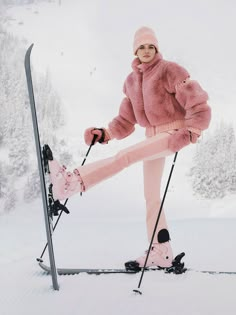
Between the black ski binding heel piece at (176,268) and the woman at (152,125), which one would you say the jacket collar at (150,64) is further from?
the black ski binding heel piece at (176,268)

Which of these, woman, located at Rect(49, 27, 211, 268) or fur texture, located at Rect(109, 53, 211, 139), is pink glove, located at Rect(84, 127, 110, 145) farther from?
fur texture, located at Rect(109, 53, 211, 139)

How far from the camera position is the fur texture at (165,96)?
85.4 inches

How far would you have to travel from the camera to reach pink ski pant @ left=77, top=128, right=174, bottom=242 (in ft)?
6.94

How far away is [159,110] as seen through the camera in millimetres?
2293

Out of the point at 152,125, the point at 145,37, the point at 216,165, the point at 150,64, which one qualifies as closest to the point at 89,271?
the point at 152,125

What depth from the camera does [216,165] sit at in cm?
766

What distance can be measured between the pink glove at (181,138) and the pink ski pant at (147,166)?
0.11ft

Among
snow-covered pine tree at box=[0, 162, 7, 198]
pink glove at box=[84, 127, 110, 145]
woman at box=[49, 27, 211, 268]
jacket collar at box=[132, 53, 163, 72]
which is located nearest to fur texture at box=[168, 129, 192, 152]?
woman at box=[49, 27, 211, 268]

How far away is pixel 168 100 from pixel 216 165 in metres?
5.54

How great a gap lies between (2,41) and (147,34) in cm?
714

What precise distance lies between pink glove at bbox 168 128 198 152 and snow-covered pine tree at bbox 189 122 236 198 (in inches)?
212

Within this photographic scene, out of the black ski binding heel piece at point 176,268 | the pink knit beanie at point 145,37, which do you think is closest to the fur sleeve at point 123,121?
the pink knit beanie at point 145,37

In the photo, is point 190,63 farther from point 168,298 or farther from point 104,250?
point 168,298

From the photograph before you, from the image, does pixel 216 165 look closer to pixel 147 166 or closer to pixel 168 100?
pixel 147 166
